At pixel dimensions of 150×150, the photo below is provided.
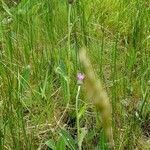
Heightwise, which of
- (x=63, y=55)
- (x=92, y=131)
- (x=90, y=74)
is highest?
(x=90, y=74)

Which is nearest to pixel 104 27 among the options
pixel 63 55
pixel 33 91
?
pixel 63 55

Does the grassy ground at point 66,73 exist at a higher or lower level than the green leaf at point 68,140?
higher

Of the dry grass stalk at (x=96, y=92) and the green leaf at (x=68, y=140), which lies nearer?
the dry grass stalk at (x=96, y=92)

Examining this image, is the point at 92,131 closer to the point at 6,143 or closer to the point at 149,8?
the point at 6,143

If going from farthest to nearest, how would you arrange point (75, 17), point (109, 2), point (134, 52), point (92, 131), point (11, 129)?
point (109, 2) < point (75, 17) < point (134, 52) < point (92, 131) < point (11, 129)

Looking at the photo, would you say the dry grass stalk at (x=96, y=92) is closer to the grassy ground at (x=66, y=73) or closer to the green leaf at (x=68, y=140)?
the grassy ground at (x=66, y=73)

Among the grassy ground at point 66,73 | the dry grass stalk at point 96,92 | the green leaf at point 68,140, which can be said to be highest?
the dry grass stalk at point 96,92

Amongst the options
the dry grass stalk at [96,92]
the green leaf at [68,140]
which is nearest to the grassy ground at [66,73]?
the green leaf at [68,140]

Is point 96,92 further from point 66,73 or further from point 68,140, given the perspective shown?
point 66,73

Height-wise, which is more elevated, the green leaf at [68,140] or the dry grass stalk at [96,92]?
the dry grass stalk at [96,92]
